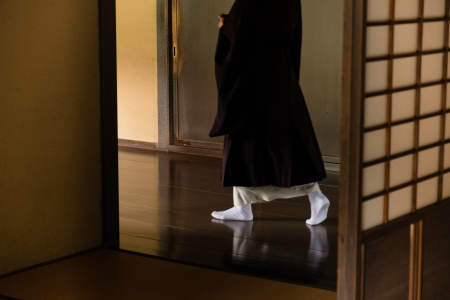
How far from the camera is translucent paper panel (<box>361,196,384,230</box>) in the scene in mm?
2391

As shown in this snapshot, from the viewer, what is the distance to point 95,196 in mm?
3873

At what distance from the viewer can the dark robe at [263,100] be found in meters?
4.03

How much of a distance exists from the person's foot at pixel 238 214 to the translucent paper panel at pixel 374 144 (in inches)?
78.3

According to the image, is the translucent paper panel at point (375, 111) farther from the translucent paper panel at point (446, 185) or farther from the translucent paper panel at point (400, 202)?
the translucent paper panel at point (446, 185)

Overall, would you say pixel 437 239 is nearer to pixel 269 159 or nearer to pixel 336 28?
pixel 269 159

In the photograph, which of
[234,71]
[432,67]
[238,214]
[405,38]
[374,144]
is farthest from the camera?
[238,214]

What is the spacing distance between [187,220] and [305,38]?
1993 millimetres

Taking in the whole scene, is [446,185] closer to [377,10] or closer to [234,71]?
[377,10]

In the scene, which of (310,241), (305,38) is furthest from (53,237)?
(305,38)

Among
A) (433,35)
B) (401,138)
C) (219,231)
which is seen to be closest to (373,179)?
(401,138)

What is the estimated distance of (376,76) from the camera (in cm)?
234

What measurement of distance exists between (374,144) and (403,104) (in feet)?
0.77

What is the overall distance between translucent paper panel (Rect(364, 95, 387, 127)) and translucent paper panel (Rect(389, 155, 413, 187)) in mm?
182

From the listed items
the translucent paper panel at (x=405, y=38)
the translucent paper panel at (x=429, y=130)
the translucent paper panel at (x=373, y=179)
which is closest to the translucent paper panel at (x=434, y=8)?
the translucent paper panel at (x=405, y=38)
